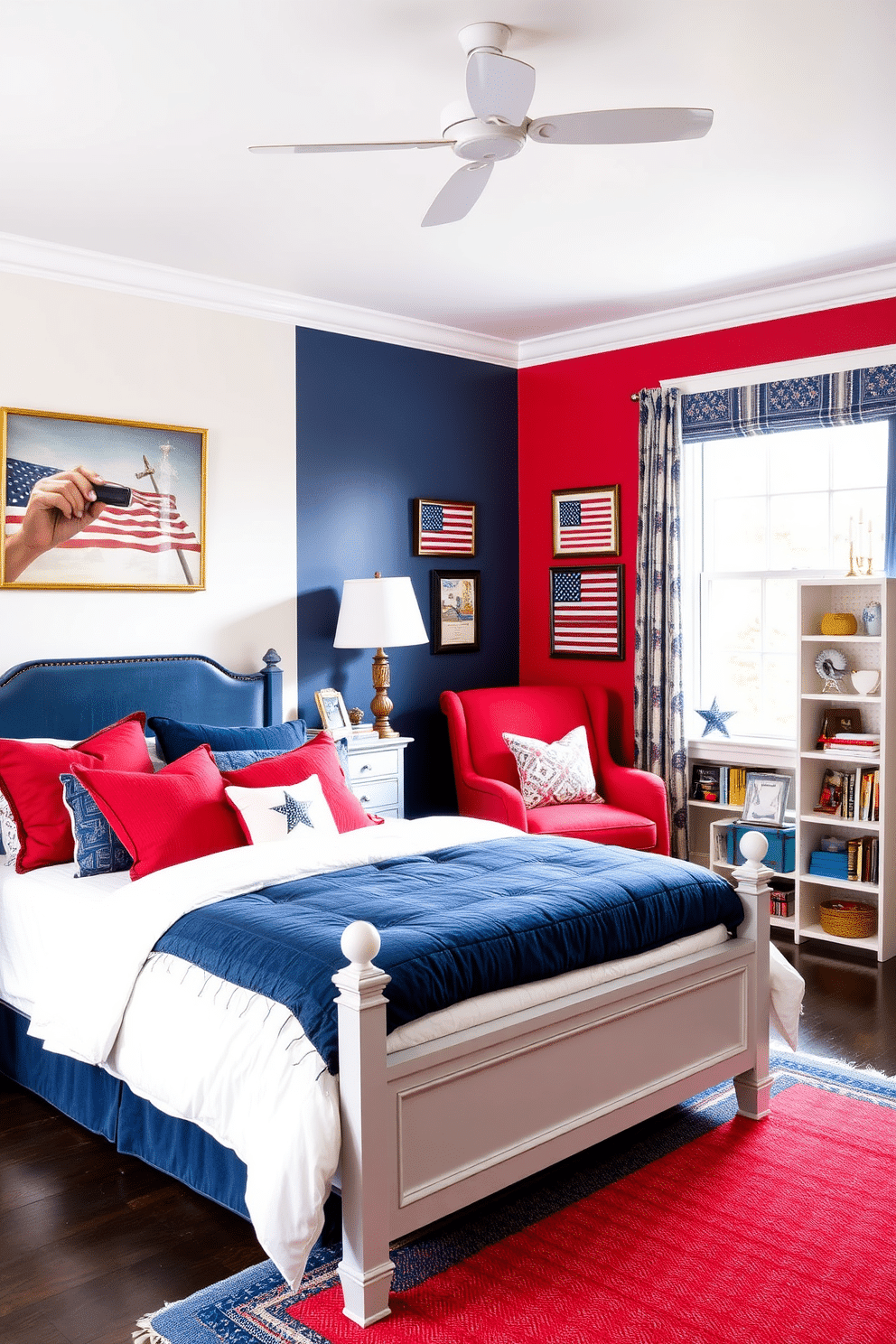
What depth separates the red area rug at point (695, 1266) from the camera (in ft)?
7.34

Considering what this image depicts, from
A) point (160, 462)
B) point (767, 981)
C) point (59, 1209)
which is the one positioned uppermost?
point (160, 462)

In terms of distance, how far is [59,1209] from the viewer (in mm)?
2691

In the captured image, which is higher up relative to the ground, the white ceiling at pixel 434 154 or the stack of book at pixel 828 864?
the white ceiling at pixel 434 154

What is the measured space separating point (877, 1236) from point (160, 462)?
3.57m

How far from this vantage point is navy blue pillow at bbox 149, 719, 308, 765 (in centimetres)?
397

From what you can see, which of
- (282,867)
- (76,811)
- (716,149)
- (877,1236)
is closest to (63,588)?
(76,811)

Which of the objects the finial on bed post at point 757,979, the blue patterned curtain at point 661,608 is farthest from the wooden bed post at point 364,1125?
the blue patterned curtain at point 661,608

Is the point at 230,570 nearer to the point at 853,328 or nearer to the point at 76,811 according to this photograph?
the point at 76,811

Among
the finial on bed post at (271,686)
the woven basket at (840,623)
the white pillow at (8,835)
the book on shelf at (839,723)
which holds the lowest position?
the white pillow at (8,835)

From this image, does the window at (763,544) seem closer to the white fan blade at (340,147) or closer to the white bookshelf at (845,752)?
the white bookshelf at (845,752)

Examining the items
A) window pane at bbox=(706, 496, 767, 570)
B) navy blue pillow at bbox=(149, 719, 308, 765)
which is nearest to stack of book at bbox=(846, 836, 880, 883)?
window pane at bbox=(706, 496, 767, 570)

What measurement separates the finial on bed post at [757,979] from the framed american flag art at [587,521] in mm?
2728

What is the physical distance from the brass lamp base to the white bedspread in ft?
4.64

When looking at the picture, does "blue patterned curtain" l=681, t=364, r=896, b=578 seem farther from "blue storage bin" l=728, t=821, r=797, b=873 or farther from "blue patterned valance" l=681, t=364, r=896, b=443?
"blue storage bin" l=728, t=821, r=797, b=873
